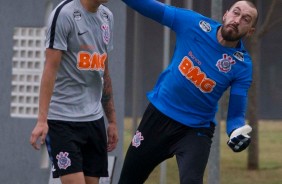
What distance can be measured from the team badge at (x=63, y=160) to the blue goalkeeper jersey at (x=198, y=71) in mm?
806

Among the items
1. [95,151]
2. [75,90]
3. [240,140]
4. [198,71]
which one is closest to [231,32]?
[198,71]

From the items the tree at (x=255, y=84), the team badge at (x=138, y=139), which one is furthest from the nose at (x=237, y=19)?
the tree at (x=255, y=84)

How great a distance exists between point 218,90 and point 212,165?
2108 mm

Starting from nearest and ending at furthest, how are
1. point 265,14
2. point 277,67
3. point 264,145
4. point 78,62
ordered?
point 78,62
point 265,14
point 277,67
point 264,145

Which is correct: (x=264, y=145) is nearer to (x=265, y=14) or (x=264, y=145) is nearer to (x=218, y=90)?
(x=265, y=14)

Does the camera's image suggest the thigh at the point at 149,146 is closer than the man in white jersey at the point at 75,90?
No

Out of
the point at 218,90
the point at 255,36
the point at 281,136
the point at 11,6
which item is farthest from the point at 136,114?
the point at 218,90

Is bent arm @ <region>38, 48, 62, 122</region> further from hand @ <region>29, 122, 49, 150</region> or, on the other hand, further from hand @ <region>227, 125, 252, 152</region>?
hand @ <region>227, 125, 252, 152</region>

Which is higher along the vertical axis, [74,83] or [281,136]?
[74,83]

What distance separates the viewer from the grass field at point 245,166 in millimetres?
11109

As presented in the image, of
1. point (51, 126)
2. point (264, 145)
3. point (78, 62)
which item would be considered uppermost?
point (78, 62)

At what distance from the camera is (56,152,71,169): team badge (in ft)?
21.1

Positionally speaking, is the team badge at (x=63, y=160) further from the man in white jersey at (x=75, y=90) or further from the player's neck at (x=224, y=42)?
the player's neck at (x=224, y=42)

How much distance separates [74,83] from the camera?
6426 mm
